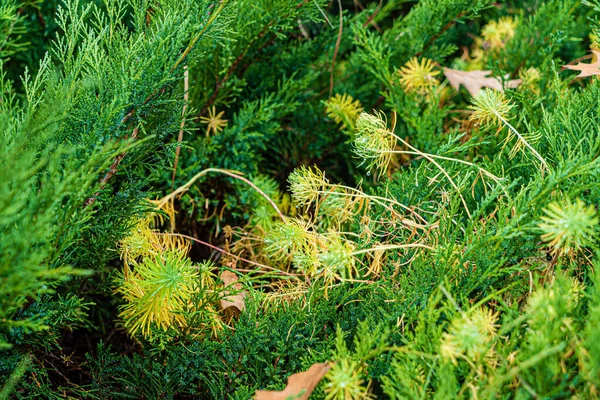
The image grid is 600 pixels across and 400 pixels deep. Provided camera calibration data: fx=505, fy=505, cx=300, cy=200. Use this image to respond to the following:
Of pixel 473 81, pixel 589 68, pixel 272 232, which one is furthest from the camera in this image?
pixel 473 81

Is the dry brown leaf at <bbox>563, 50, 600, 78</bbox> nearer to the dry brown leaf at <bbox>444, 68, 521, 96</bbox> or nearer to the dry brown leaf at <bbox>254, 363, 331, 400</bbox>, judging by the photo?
the dry brown leaf at <bbox>444, 68, 521, 96</bbox>

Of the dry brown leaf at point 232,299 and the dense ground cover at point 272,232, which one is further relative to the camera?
the dry brown leaf at point 232,299

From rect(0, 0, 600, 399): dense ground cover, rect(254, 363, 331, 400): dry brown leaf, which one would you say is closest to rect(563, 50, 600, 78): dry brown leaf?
rect(0, 0, 600, 399): dense ground cover

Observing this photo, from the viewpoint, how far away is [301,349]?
0.95 metres

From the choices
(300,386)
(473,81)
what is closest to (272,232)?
(300,386)

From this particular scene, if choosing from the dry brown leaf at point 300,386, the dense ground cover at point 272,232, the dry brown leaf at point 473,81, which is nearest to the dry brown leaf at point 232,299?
the dense ground cover at point 272,232

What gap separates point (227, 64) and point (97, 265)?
640 mm

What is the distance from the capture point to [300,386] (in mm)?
828

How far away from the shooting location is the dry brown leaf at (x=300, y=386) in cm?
81

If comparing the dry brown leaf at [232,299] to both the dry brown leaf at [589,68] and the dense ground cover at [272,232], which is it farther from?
the dry brown leaf at [589,68]

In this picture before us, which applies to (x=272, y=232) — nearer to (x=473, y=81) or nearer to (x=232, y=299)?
(x=232, y=299)

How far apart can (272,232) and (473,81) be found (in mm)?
848

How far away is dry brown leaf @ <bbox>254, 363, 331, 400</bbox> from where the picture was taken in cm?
81

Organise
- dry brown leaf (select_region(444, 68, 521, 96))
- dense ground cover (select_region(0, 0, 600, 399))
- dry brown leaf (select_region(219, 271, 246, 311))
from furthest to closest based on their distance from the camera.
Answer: dry brown leaf (select_region(444, 68, 521, 96)) < dry brown leaf (select_region(219, 271, 246, 311)) < dense ground cover (select_region(0, 0, 600, 399))
